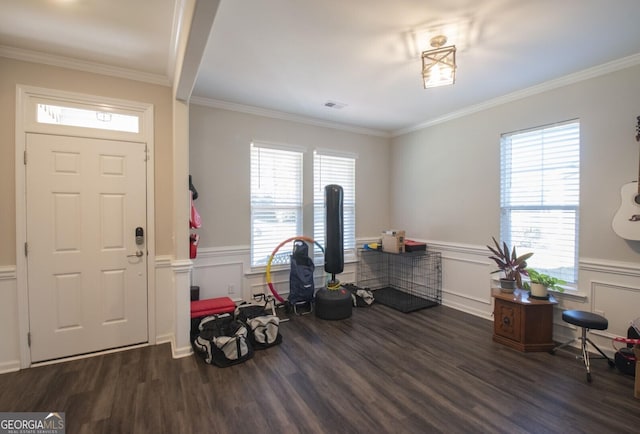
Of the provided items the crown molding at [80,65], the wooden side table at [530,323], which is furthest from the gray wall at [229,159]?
the wooden side table at [530,323]

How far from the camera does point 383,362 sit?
105 inches

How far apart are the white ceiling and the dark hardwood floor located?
2.73 meters

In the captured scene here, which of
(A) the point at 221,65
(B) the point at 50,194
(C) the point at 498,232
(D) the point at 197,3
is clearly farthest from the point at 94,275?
(C) the point at 498,232

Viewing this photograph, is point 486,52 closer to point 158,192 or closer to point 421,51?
point 421,51

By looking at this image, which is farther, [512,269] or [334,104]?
[334,104]

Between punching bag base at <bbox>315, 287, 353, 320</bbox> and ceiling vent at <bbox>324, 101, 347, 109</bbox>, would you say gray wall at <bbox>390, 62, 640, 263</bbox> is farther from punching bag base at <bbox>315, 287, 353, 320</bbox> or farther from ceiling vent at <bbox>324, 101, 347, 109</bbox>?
punching bag base at <bbox>315, 287, 353, 320</bbox>

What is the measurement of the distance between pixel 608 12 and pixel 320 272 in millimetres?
3910

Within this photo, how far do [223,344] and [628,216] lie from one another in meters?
3.76

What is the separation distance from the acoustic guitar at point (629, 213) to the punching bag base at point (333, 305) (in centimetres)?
276

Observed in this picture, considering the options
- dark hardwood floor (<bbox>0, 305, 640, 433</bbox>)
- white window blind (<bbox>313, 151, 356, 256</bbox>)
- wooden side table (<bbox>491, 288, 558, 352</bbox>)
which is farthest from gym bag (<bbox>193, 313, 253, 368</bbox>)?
wooden side table (<bbox>491, 288, 558, 352</bbox>)

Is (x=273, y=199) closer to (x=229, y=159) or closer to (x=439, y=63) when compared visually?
(x=229, y=159)

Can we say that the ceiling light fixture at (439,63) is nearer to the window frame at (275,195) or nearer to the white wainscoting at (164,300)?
the window frame at (275,195)

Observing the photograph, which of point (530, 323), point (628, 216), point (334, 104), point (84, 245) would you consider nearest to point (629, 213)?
point (628, 216)

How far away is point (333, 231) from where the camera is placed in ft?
13.2
